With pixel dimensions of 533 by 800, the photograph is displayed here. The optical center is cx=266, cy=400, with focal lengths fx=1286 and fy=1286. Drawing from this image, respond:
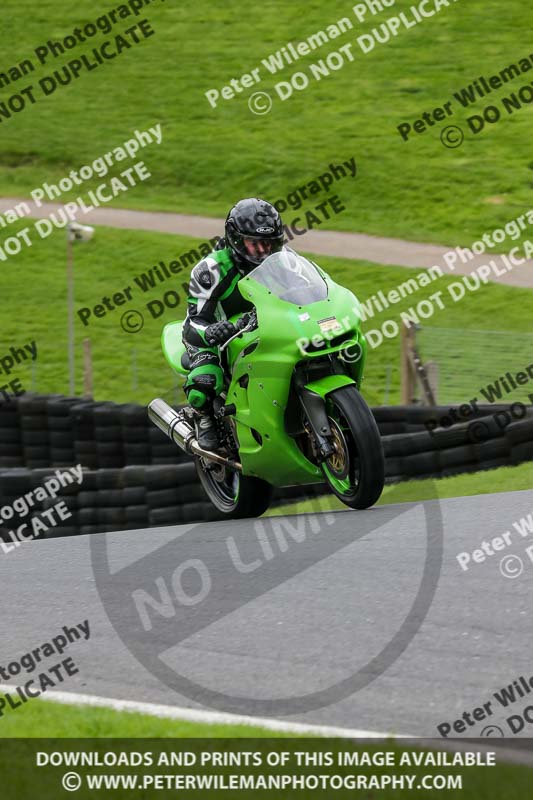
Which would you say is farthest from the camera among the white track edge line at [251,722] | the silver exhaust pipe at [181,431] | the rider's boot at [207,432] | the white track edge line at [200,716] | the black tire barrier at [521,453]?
the black tire barrier at [521,453]

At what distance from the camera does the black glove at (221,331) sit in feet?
26.6

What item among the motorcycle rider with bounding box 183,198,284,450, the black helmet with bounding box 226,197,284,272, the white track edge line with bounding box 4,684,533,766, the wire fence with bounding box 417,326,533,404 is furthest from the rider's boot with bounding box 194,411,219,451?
Result: the wire fence with bounding box 417,326,533,404

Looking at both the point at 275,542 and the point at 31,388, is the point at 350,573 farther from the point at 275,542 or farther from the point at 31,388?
the point at 31,388

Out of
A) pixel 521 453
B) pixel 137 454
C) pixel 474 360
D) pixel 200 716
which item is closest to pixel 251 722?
pixel 200 716

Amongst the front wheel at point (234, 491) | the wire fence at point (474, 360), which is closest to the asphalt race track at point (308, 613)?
the front wheel at point (234, 491)

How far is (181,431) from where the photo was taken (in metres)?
9.02

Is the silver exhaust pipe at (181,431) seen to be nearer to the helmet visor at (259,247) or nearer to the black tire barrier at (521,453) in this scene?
the helmet visor at (259,247)

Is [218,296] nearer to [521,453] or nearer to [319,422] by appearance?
[319,422]

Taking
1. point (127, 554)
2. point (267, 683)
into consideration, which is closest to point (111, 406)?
point (127, 554)

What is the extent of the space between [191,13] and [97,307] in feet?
64.0

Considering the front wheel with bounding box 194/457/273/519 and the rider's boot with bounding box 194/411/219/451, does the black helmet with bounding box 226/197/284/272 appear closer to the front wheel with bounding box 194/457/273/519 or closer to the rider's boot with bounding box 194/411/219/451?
the rider's boot with bounding box 194/411/219/451

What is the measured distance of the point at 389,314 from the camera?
72.9 ft

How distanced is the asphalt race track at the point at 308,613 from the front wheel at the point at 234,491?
1.20 ft

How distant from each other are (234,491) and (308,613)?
299cm
